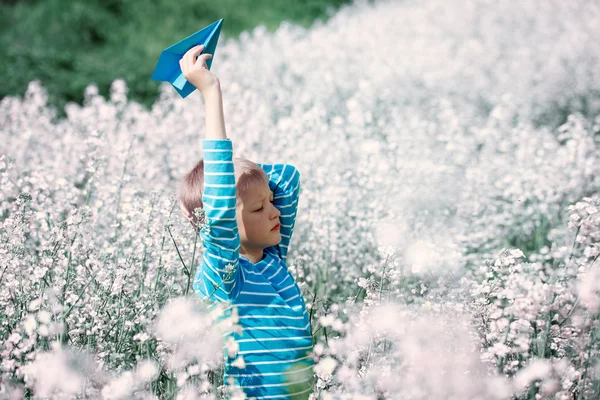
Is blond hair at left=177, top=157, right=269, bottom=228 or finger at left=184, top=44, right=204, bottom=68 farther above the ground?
finger at left=184, top=44, right=204, bottom=68

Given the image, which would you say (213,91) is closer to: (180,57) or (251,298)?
(180,57)

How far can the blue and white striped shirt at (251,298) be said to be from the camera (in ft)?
7.02

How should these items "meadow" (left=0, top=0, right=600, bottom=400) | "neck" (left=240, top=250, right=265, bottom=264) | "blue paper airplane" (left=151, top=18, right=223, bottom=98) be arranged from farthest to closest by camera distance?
1. "neck" (left=240, top=250, right=265, bottom=264)
2. "blue paper airplane" (left=151, top=18, right=223, bottom=98)
3. "meadow" (left=0, top=0, right=600, bottom=400)

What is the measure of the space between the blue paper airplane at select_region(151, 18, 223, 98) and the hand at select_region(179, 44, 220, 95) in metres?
0.06

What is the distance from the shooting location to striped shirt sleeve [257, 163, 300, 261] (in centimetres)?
261

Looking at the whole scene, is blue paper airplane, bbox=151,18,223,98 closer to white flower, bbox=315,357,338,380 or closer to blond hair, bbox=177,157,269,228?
blond hair, bbox=177,157,269,228

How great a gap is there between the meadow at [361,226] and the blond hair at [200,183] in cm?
10

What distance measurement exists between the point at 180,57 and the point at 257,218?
1.98ft

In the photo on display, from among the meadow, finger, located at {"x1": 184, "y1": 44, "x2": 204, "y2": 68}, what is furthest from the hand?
the meadow

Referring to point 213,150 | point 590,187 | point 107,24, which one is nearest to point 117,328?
point 213,150

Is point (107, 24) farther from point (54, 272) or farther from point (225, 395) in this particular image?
point (225, 395)

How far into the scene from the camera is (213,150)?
84.1 inches

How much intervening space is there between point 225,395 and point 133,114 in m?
4.48

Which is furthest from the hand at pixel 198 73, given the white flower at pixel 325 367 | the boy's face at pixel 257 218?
the white flower at pixel 325 367
